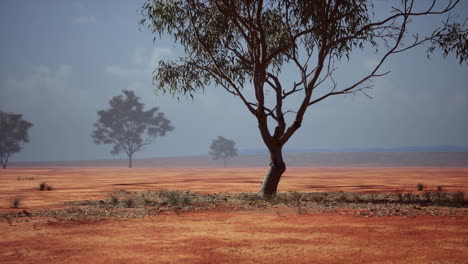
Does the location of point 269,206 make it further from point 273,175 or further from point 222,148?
point 222,148

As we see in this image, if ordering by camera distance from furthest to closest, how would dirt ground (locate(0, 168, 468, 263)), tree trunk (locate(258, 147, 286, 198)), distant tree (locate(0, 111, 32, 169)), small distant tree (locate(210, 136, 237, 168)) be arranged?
small distant tree (locate(210, 136, 237, 168)), distant tree (locate(0, 111, 32, 169)), tree trunk (locate(258, 147, 286, 198)), dirt ground (locate(0, 168, 468, 263))

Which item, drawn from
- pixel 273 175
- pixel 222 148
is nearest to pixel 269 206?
pixel 273 175

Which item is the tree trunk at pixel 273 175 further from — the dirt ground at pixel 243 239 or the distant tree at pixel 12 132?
the distant tree at pixel 12 132

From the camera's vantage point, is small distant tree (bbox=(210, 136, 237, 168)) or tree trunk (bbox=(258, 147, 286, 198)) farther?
small distant tree (bbox=(210, 136, 237, 168))

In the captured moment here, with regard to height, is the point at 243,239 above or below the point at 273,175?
below

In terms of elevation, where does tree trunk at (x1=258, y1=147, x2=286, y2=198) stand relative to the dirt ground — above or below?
above

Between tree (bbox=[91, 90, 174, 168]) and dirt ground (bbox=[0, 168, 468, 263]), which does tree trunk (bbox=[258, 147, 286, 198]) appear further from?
tree (bbox=[91, 90, 174, 168])

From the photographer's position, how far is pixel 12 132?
79000 millimetres

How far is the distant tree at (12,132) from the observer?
258 ft

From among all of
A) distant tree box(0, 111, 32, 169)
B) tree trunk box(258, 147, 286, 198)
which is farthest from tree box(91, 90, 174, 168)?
tree trunk box(258, 147, 286, 198)

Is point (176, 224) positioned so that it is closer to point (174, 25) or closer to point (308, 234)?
point (308, 234)

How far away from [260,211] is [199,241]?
4.60 metres

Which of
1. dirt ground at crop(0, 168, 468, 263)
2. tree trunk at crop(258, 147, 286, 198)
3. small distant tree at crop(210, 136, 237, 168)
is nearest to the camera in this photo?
dirt ground at crop(0, 168, 468, 263)

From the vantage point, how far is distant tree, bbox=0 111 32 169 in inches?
3100
